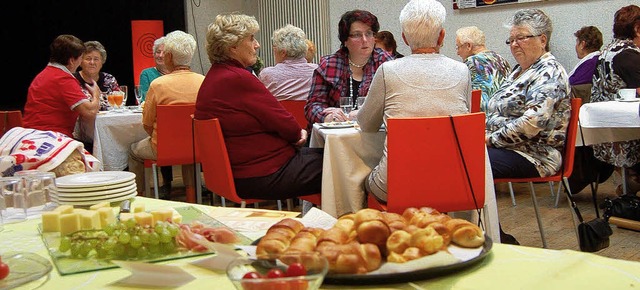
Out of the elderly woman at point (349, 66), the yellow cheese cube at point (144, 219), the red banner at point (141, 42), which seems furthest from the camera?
the red banner at point (141, 42)

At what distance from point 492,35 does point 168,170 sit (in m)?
3.65

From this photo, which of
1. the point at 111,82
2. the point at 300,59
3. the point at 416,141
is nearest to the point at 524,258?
the point at 416,141

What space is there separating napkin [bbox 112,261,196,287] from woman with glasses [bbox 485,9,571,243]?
8.11ft

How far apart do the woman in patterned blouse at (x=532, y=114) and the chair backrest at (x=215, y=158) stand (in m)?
1.28

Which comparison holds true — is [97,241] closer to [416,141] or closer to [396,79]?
[416,141]

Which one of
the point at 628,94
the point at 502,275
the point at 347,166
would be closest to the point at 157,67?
the point at 347,166

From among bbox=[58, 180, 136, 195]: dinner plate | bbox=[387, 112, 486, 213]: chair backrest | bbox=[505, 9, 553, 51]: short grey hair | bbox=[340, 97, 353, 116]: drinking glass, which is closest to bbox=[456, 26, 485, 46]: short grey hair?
bbox=[505, 9, 553, 51]: short grey hair

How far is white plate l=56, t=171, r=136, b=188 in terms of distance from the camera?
75.9 inches

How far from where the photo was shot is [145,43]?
30.4 feet

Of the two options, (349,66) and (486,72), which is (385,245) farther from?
(486,72)

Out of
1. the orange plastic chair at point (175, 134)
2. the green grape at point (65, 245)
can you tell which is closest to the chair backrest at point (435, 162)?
the green grape at point (65, 245)

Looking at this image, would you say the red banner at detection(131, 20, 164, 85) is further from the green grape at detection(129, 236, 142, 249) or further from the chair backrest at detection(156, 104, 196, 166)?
the green grape at detection(129, 236, 142, 249)

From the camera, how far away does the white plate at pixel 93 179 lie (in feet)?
6.32

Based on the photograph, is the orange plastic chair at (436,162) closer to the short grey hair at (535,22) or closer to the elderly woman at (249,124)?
the elderly woman at (249,124)
